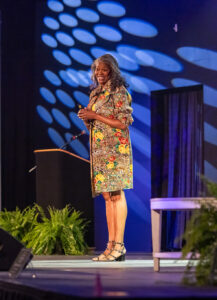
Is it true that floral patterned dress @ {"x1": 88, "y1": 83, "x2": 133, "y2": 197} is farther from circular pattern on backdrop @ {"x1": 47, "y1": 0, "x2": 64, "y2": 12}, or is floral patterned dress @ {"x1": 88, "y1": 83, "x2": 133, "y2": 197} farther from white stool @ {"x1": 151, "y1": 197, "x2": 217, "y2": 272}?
circular pattern on backdrop @ {"x1": 47, "y1": 0, "x2": 64, "y2": 12}

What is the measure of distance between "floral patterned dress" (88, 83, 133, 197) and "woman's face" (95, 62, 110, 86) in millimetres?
52

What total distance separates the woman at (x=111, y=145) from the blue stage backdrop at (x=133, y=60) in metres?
2.57

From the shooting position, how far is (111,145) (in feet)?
15.3

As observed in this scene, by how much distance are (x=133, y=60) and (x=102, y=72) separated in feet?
11.1

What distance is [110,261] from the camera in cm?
453

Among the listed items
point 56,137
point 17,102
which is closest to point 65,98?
point 56,137

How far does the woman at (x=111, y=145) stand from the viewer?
15.1 ft

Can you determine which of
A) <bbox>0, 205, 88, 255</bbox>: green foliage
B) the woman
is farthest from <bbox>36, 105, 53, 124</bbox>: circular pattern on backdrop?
the woman

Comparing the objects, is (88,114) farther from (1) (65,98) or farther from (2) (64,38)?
(2) (64,38)

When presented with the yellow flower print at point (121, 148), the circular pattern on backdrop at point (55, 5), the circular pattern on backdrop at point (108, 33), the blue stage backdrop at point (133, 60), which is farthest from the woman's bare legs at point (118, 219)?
the circular pattern on backdrop at point (55, 5)

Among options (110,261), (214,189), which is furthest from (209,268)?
(110,261)

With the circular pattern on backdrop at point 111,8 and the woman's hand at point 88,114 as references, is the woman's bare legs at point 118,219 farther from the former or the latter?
the circular pattern on backdrop at point 111,8

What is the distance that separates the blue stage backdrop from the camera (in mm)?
7391

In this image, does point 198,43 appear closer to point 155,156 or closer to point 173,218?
point 155,156
